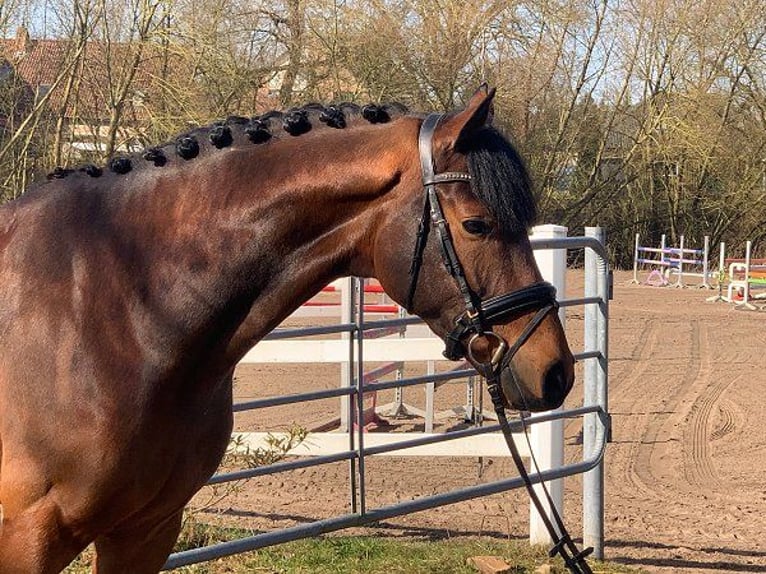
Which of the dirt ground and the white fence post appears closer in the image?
the white fence post

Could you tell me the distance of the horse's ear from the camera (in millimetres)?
2406

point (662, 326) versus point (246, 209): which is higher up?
point (246, 209)

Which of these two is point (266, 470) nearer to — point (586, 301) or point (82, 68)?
point (586, 301)

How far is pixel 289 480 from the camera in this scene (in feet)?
23.5

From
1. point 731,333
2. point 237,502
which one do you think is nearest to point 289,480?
point 237,502

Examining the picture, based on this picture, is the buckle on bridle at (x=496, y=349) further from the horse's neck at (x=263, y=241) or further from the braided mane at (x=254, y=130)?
the braided mane at (x=254, y=130)

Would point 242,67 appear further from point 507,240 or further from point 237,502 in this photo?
point 507,240

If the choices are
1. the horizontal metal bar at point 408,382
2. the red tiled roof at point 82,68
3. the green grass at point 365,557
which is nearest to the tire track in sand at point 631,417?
the green grass at point 365,557

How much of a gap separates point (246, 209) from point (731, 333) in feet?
47.3

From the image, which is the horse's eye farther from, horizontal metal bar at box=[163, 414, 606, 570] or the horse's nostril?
horizontal metal bar at box=[163, 414, 606, 570]

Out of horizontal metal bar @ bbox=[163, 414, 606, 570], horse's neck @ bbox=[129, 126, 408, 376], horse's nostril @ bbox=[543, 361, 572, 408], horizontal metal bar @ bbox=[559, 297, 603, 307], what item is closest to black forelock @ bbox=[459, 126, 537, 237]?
horse's neck @ bbox=[129, 126, 408, 376]

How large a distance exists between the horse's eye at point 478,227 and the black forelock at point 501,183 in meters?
0.03

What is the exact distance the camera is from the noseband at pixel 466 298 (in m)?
2.36

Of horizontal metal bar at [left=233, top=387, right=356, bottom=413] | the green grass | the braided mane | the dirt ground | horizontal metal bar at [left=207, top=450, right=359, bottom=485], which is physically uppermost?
the braided mane
